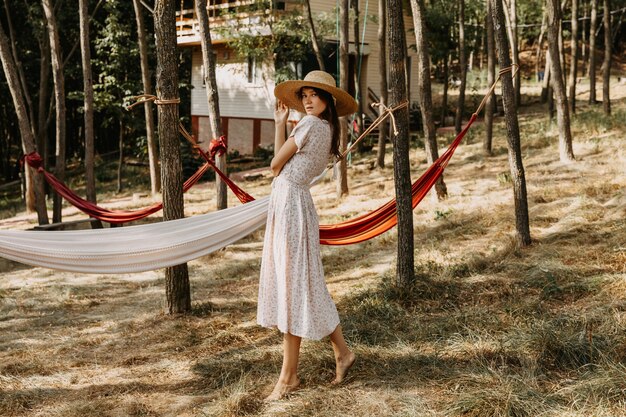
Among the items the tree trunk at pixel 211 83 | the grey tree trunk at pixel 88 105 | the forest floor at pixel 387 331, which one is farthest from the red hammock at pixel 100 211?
the grey tree trunk at pixel 88 105

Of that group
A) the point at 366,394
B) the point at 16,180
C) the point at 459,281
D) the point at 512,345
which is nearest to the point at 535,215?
the point at 459,281

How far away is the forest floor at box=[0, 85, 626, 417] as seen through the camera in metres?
3.27

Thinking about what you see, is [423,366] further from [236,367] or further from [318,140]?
[318,140]

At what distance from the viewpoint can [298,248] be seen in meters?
3.34

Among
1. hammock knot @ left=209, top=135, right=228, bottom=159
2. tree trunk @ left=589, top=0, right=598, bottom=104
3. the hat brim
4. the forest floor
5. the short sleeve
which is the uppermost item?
tree trunk @ left=589, top=0, right=598, bottom=104

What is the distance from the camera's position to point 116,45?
14.7 m

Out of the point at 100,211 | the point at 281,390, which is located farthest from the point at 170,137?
the point at 100,211

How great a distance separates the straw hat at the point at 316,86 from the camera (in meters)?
3.39

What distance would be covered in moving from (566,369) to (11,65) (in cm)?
755

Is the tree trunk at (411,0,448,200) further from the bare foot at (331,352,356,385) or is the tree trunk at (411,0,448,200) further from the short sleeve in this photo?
the bare foot at (331,352,356,385)

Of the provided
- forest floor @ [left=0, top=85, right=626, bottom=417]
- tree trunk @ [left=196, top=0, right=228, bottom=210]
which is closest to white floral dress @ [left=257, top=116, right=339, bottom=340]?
forest floor @ [left=0, top=85, right=626, bottom=417]

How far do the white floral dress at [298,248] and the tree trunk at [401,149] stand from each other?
142 centimetres

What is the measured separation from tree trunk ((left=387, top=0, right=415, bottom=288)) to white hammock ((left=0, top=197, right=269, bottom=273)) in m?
1.13

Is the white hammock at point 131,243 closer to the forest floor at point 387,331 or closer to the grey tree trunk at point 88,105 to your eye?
the forest floor at point 387,331
